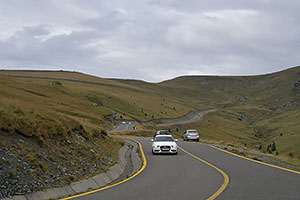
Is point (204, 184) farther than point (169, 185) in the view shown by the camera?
Yes

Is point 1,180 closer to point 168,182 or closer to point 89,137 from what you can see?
point 168,182

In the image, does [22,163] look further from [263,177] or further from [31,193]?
[263,177]

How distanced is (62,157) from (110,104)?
9132 centimetres

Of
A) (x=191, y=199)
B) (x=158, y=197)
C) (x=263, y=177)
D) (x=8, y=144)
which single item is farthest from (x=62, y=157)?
(x=263, y=177)

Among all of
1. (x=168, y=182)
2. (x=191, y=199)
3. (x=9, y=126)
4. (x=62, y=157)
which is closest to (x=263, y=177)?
(x=168, y=182)

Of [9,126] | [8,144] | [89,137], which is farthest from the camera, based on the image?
[89,137]

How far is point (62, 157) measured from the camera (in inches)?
546

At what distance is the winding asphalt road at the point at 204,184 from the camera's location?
9992mm

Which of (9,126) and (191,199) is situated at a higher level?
(9,126)

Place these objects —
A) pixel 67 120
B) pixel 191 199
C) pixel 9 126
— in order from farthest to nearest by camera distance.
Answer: pixel 67 120, pixel 9 126, pixel 191 199

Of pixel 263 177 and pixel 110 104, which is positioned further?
pixel 110 104

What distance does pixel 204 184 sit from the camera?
40.1 feet

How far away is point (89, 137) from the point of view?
2014 cm

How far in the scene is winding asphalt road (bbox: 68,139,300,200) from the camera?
9.99 metres
